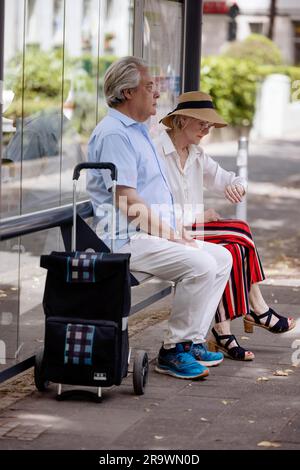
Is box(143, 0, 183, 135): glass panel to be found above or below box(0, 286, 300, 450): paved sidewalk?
above

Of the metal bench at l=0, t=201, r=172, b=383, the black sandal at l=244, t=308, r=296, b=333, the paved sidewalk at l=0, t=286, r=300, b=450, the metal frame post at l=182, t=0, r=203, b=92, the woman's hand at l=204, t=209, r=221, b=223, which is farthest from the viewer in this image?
the metal frame post at l=182, t=0, r=203, b=92

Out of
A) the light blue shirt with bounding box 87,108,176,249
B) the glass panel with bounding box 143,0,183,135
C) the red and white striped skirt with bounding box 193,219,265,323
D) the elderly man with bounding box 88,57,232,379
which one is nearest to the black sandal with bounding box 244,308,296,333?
the red and white striped skirt with bounding box 193,219,265,323

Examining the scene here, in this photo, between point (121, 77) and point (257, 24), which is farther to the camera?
point (257, 24)

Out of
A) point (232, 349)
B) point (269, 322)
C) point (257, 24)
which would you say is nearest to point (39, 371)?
point (232, 349)

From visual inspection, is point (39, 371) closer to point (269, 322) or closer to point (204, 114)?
point (269, 322)

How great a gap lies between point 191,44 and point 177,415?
4042mm

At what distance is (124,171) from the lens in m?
6.11

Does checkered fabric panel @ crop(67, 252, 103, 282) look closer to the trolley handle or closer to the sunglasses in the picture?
the trolley handle

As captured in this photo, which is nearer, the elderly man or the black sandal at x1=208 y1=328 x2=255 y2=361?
the elderly man

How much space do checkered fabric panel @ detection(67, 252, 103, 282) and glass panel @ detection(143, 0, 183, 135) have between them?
2806 mm

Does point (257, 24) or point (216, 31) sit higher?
point (257, 24)

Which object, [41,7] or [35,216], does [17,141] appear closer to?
[35,216]

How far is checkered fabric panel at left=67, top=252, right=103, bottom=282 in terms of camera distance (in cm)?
550

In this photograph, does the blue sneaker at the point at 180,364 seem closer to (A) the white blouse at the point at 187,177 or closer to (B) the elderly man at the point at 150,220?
(B) the elderly man at the point at 150,220
